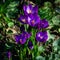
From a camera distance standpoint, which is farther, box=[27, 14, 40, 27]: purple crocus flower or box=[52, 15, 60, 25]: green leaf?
box=[52, 15, 60, 25]: green leaf

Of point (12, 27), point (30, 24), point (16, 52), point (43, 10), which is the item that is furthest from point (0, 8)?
point (30, 24)

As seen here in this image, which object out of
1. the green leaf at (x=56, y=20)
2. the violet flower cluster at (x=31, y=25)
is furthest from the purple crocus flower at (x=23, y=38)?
the green leaf at (x=56, y=20)

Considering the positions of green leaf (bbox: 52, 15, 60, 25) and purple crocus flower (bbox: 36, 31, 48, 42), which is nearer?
purple crocus flower (bbox: 36, 31, 48, 42)

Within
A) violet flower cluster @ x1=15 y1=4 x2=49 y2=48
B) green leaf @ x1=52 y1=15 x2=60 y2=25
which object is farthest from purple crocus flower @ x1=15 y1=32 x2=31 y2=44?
green leaf @ x1=52 y1=15 x2=60 y2=25

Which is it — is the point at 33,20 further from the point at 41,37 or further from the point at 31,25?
the point at 41,37

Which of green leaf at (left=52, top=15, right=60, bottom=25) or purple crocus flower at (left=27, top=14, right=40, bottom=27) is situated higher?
purple crocus flower at (left=27, top=14, right=40, bottom=27)

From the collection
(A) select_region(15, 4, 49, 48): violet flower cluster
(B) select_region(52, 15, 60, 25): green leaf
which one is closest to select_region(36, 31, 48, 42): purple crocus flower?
(A) select_region(15, 4, 49, 48): violet flower cluster

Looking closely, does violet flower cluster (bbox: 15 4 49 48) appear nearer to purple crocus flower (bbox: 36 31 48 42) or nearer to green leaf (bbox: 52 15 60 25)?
purple crocus flower (bbox: 36 31 48 42)

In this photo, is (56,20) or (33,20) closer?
(33,20)

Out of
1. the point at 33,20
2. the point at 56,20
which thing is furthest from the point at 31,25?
the point at 56,20

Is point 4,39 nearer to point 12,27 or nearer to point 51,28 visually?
point 12,27

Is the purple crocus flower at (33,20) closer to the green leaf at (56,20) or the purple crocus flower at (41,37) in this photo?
the purple crocus flower at (41,37)
